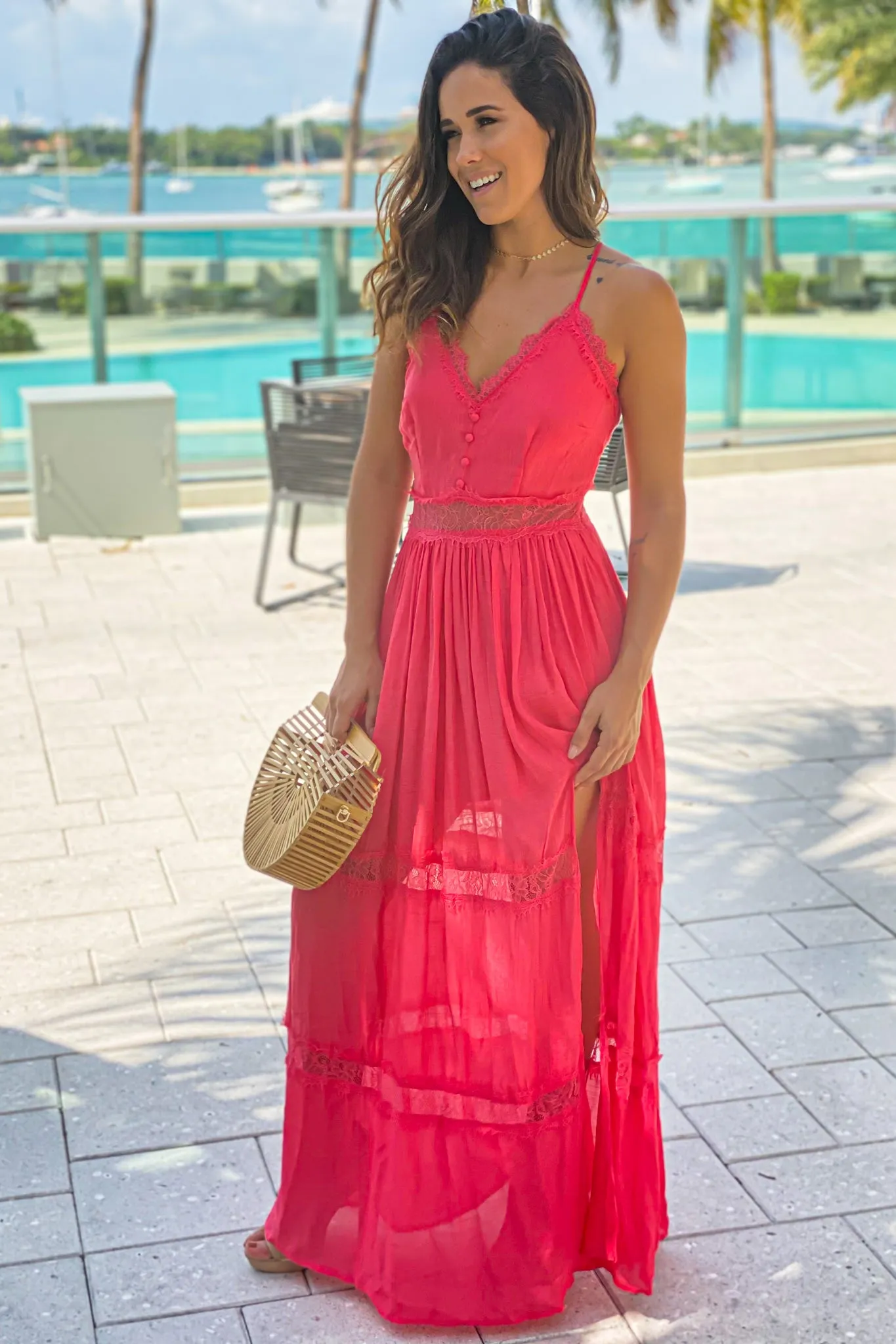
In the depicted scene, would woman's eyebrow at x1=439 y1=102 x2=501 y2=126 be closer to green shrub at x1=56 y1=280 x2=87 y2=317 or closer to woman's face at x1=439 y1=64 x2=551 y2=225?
woman's face at x1=439 y1=64 x2=551 y2=225

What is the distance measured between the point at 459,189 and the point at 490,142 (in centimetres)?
15

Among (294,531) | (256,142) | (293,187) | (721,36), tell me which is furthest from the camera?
(256,142)

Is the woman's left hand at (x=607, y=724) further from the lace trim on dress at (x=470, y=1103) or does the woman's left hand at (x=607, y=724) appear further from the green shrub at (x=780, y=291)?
the green shrub at (x=780, y=291)

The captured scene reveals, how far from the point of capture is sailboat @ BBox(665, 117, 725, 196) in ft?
306

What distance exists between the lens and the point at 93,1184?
9.54 ft

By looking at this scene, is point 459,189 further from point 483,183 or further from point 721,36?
point 721,36

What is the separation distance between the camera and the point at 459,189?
2414 millimetres

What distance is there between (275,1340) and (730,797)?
8.82 feet

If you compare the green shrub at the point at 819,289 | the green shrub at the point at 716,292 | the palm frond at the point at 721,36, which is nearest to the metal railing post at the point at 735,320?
the green shrub at the point at 716,292

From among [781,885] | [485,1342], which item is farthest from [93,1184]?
[781,885]

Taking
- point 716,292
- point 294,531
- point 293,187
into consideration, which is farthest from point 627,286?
point 293,187

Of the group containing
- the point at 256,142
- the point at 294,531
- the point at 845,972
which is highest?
the point at 256,142

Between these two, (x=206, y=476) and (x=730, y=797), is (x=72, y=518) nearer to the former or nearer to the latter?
(x=206, y=476)

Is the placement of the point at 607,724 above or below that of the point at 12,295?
below
